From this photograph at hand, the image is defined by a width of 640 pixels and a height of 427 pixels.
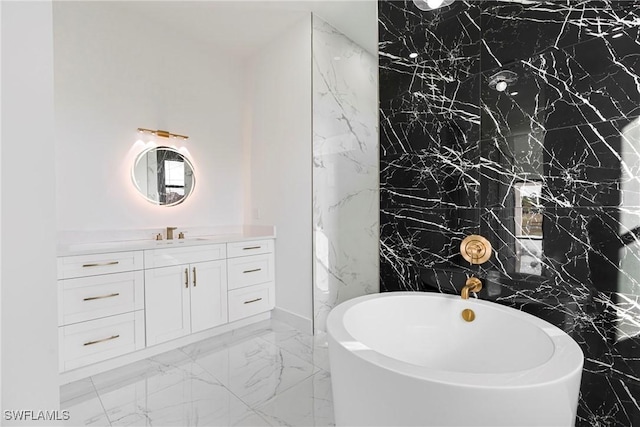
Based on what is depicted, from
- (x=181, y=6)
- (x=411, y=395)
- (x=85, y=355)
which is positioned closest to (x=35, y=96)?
(x=411, y=395)

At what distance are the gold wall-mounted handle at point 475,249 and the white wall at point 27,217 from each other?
1.85 m

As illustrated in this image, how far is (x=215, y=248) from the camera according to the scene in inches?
106

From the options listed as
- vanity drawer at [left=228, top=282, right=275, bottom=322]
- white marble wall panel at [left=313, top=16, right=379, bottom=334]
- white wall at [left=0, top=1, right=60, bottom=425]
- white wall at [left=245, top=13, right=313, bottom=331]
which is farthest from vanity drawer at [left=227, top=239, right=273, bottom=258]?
white wall at [left=0, top=1, right=60, bottom=425]

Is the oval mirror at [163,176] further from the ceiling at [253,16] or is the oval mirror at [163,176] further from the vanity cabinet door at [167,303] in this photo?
the ceiling at [253,16]

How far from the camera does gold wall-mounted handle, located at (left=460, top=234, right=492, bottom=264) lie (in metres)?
1.76

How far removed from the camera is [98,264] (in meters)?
2.03

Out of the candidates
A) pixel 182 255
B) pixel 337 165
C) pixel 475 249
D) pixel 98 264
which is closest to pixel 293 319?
pixel 182 255

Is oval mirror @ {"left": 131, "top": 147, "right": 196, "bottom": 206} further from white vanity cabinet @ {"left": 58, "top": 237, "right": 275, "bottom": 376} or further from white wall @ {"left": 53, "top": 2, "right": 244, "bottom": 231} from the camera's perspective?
white vanity cabinet @ {"left": 58, "top": 237, "right": 275, "bottom": 376}

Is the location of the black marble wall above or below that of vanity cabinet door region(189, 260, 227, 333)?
above

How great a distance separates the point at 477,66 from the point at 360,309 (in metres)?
1.54

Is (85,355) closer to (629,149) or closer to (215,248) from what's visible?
(215,248)

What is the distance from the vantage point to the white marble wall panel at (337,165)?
99.0 inches

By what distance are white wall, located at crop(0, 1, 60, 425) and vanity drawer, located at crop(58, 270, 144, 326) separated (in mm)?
1917

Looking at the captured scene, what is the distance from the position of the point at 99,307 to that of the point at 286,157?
185cm
